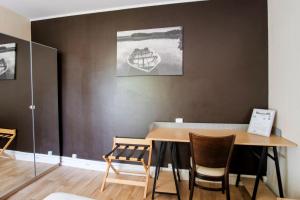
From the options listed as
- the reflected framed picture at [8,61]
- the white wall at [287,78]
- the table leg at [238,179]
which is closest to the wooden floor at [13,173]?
the reflected framed picture at [8,61]

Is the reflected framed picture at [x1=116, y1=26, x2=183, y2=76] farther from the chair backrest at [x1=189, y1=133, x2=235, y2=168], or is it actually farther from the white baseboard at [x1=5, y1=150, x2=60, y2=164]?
the white baseboard at [x1=5, y1=150, x2=60, y2=164]

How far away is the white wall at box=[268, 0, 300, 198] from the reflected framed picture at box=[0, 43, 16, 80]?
3.30 meters

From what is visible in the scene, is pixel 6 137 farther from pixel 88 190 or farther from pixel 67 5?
pixel 67 5

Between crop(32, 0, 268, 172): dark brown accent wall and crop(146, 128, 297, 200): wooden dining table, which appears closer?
crop(146, 128, 297, 200): wooden dining table

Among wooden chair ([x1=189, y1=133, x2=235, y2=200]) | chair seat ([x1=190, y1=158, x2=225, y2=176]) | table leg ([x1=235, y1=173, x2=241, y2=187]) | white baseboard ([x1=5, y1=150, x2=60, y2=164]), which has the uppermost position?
wooden chair ([x1=189, y1=133, x2=235, y2=200])

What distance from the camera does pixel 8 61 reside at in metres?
2.55

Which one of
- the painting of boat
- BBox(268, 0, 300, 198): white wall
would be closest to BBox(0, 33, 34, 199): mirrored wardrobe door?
the painting of boat

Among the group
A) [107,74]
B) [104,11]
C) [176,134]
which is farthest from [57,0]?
[176,134]

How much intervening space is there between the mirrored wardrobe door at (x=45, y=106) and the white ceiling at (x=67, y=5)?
0.56 m

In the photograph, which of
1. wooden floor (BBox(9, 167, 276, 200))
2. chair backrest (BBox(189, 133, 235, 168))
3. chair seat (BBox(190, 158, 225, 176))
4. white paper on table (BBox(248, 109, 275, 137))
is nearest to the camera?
chair backrest (BBox(189, 133, 235, 168))

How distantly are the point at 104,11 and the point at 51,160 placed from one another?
8.28 feet

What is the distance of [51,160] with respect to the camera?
312cm

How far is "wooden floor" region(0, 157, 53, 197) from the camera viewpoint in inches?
96.1

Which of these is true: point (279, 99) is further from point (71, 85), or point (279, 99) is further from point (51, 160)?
point (51, 160)
